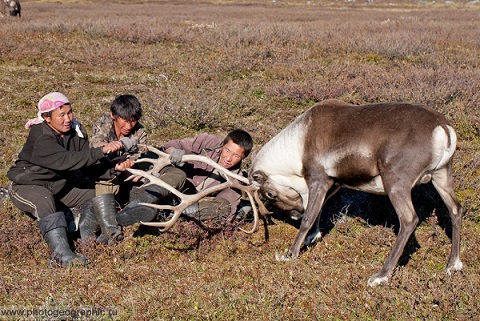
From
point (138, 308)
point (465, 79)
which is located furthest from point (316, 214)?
point (465, 79)

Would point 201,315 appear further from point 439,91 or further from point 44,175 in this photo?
point 439,91

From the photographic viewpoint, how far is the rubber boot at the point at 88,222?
5.16m

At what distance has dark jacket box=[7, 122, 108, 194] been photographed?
4.85 metres

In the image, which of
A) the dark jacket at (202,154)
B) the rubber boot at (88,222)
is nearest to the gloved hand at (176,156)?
the dark jacket at (202,154)

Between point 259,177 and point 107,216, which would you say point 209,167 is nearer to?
point 259,177

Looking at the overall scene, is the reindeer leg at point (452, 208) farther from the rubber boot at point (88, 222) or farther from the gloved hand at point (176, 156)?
the rubber boot at point (88, 222)

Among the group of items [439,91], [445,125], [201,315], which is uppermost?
[445,125]

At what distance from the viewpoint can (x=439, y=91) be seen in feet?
28.6

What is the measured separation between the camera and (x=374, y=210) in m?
6.07

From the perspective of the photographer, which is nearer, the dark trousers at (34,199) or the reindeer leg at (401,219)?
the reindeer leg at (401,219)

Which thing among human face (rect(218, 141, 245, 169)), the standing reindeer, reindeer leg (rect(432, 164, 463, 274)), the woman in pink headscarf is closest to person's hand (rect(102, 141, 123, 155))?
the woman in pink headscarf

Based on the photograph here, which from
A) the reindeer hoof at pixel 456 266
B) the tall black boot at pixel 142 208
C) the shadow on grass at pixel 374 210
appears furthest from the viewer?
the shadow on grass at pixel 374 210

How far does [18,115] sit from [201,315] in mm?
6659

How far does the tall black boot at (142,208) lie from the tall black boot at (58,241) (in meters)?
0.61
